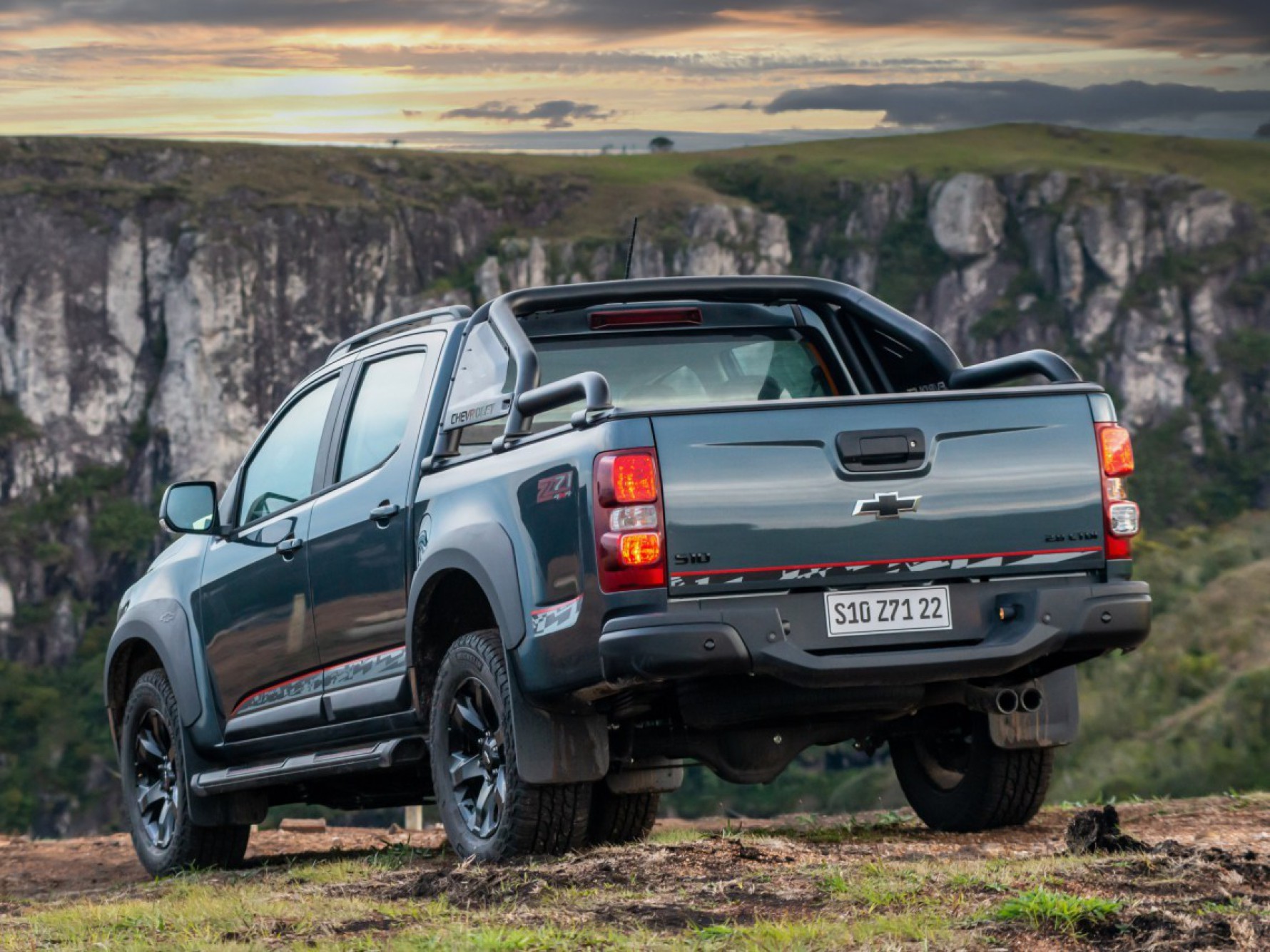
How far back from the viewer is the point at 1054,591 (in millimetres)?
5832

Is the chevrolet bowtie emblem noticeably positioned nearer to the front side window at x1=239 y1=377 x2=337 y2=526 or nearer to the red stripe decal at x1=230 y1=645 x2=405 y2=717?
the red stripe decal at x1=230 y1=645 x2=405 y2=717

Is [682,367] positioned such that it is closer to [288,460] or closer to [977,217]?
[288,460]

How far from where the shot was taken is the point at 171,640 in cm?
837

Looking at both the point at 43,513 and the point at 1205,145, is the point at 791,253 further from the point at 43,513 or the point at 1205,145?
the point at 43,513

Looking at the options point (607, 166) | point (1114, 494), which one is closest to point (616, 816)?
point (1114, 494)

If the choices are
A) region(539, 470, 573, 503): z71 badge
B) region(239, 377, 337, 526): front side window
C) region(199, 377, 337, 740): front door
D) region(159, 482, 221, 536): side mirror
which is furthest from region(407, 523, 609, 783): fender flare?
region(159, 482, 221, 536): side mirror

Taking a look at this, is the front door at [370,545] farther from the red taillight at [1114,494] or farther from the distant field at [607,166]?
the distant field at [607,166]

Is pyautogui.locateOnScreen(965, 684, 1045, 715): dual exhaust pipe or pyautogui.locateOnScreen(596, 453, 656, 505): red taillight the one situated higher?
pyautogui.locateOnScreen(596, 453, 656, 505): red taillight

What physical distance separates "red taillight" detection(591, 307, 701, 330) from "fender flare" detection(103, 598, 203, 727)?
241cm

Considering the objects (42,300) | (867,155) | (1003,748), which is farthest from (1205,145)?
(1003,748)

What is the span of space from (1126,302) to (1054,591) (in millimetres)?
141640

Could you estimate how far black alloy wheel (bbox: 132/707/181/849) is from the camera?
334 inches

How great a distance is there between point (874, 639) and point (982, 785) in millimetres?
1608

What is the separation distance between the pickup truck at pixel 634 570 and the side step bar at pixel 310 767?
2cm
